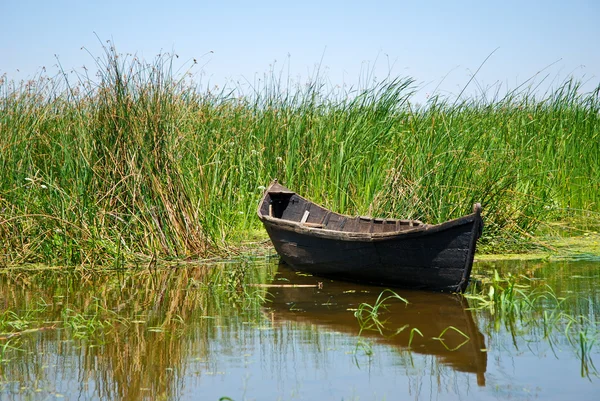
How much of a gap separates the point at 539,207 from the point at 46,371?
6059 mm

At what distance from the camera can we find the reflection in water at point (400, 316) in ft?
15.2

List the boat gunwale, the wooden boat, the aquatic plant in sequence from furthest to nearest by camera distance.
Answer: the wooden boat, the boat gunwale, the aquatic plant

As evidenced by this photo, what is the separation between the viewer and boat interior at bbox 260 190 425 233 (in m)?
7.37

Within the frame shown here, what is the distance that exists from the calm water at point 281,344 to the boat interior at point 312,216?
751mm

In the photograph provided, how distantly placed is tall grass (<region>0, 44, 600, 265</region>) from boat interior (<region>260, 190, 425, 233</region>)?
1.45 ft

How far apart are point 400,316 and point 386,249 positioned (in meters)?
0.96

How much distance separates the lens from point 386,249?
6.38 meters

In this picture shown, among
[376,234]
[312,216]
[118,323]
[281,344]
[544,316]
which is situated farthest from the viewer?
[312,216]

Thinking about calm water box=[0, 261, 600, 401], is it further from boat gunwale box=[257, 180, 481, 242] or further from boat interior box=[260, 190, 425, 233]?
boat interior box=[260, 190, 425, 233]

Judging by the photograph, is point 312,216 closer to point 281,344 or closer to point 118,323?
point 118,323

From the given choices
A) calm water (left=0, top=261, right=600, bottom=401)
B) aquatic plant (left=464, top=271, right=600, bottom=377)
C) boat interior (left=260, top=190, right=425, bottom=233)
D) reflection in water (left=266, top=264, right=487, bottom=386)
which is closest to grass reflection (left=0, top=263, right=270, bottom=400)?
calm water (left=0, top=261, right=600, bottom=401)

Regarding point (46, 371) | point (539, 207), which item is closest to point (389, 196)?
point (539, 207)

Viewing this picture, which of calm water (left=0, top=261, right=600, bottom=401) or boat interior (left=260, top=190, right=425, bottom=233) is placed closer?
calm water (left=0, top=261, right=600, bottom=401)

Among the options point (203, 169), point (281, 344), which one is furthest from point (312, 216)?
point (281, 344)
